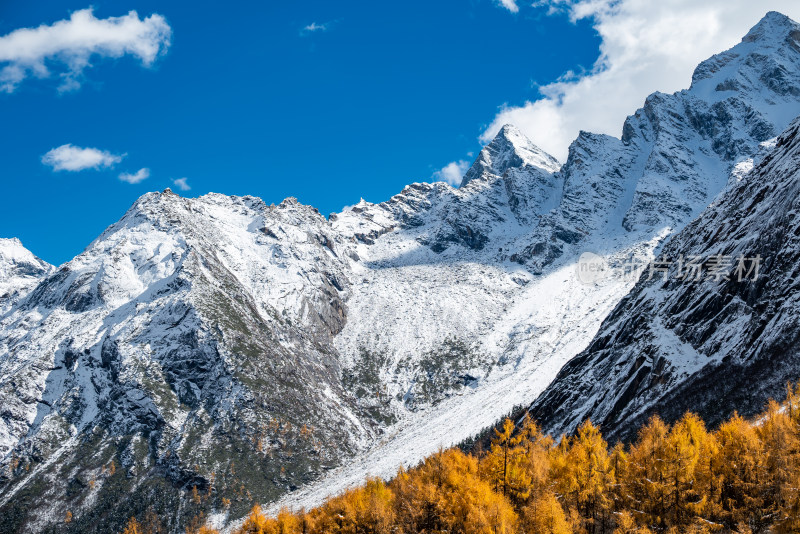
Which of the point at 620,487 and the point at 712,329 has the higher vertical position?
the point at 712,329

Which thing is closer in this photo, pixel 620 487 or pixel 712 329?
pixel 620 487

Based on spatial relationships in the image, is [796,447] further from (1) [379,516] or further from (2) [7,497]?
(2) [7,497]

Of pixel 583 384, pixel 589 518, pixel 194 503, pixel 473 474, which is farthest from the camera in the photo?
pixel 194 503

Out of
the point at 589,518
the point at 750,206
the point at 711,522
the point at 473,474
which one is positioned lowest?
the point at 711,522

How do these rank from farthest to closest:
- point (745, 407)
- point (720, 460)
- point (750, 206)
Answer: point (750, 206) → point (745, 407) → point (720, 460)

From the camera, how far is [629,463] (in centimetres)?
5447

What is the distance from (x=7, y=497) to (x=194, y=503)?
66.0m

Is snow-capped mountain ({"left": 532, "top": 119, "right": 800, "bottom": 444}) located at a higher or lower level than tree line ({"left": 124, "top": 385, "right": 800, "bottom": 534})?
higher

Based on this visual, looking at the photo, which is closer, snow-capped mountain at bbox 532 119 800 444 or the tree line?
the tree line

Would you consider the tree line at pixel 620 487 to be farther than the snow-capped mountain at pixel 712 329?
No

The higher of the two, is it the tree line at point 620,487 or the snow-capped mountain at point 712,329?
the snow-capped mountain at point 712,329

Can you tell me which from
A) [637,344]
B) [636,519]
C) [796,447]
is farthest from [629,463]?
[637,344]

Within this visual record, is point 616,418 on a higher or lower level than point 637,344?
lower

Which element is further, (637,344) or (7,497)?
(7,497)
